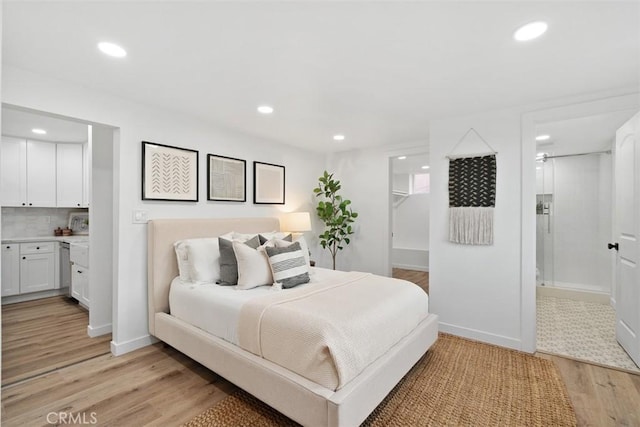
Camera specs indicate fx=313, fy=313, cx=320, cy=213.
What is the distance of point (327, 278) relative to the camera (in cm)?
305

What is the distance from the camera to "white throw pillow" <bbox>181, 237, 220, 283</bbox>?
291 centimetres

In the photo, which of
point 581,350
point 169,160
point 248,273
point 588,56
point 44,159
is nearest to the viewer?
point 588,56

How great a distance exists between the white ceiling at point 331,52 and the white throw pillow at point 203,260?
4.47 ft

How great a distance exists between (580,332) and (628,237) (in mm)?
1204

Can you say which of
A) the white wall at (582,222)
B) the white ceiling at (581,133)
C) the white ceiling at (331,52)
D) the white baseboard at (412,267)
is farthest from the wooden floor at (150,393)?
the white baseboard at (412,267)

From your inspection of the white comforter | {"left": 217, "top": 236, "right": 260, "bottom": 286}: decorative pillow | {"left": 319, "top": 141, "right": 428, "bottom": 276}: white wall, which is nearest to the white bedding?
the white comforter

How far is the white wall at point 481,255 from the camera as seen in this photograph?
3059mm

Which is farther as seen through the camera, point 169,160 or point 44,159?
point 44,159

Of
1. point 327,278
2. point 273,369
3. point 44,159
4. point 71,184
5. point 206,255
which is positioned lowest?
point 273,369

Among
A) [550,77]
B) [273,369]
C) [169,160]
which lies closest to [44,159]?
[169,160]

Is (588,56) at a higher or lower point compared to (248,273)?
higher

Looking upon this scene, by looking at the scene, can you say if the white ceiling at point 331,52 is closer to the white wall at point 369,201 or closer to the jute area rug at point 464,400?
the white wall at point 369,201

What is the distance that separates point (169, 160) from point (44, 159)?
300cm

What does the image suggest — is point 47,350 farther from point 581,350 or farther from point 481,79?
point 581,350
